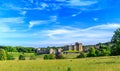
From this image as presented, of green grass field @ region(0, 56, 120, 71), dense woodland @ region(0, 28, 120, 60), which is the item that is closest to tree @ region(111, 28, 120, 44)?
dense woodland @ region(0, 28, 120, 60)

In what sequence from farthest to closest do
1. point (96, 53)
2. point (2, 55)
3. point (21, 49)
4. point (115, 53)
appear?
point (21, 49), point (96, 53), point (2, 55), point (115, 53)

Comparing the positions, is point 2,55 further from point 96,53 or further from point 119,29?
point 119,29

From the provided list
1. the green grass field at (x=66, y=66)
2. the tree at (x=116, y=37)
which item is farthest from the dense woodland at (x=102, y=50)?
the green grass field at (x=66, y=66)

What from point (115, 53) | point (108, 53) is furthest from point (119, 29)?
point (108, 53)

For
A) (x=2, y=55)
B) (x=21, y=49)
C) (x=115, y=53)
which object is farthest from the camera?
(x=21, y=49)

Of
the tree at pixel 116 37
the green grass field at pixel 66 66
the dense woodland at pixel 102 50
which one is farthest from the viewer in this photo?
the dense woodland at pixel 102 50

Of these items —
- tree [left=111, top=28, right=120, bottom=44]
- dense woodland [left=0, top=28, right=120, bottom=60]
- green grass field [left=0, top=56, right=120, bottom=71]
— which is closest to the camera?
green grass field [left=0, top=56, right=120, bottom=71]

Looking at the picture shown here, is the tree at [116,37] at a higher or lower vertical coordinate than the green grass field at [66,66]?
higher

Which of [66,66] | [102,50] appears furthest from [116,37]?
[102,50]

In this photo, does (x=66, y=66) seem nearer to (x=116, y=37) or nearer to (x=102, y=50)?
(x=116, y=37)

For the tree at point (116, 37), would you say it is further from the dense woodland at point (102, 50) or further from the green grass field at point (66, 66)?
the green grass field at point (66, 66)

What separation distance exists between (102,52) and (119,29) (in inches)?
2524

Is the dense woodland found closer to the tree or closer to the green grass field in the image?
the tree

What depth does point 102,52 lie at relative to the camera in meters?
110
